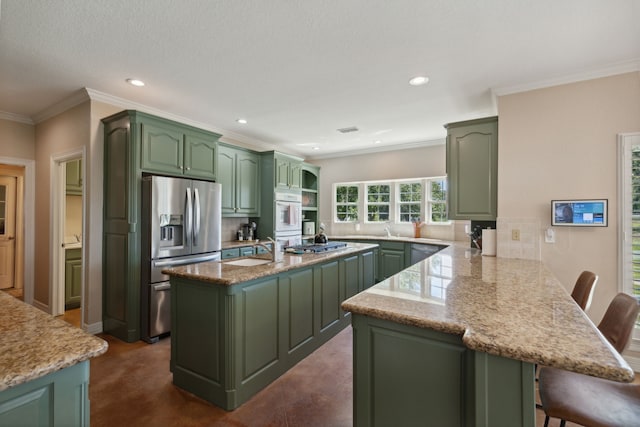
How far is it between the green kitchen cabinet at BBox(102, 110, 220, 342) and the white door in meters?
3.38

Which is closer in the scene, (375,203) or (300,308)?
(300,308)

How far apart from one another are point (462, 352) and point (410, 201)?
4696mm

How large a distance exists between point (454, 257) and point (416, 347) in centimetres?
187

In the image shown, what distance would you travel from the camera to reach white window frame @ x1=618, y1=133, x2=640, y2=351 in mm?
2488

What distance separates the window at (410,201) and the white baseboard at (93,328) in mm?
4880

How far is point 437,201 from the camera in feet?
17.5

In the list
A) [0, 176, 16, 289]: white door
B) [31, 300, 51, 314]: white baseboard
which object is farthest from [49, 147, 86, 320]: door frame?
[0, 176, 16, 289]: white door

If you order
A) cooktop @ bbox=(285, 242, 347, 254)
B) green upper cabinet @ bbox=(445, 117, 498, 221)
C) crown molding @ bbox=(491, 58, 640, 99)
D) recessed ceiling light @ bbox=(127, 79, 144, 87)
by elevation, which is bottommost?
cooktop @ bbox=(285, 242, 347, 254)

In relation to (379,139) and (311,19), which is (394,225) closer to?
(379,139)

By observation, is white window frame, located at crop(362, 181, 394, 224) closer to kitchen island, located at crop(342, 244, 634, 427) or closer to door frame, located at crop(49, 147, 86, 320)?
kitchen island, located at crop(342, 244, 634, 427)

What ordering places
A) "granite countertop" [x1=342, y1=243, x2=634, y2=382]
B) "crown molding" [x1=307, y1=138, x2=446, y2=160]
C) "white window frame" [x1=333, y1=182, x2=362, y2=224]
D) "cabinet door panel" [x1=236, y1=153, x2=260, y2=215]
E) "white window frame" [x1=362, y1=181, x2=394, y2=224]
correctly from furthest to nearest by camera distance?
"white window frame" [x1=333, y1=182, x2=362, y2=224] → "white window frame" [x1=362, y1=181, x2=394, y2=224] → "crown molding" [x1=307, y1=138, x2=446, y2=160] → "cabinet door panel" [x1=236, y1=153, x2=260, y2=215] → "granite countertop" [x1=342, y1=243, x2=634, y2=382]

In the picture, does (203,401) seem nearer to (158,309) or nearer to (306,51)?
(158,309)

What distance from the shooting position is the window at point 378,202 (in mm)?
5934

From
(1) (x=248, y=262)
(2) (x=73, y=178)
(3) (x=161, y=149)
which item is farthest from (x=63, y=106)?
(1) (x=248, y=262)
